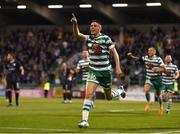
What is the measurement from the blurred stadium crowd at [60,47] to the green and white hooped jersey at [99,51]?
98.0 feet

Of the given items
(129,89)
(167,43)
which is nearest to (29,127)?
(129,89)

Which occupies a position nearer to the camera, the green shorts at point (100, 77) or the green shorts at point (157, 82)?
the green shorts at point (100, 77)

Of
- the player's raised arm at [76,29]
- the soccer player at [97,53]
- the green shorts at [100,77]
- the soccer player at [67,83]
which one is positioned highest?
the player's raised arm at [76,29]

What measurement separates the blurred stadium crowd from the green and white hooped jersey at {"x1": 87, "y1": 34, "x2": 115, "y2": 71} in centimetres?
2987

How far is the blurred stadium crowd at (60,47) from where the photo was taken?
46.9 m

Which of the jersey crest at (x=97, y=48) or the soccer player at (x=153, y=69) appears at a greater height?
the jersey crest at (x=97, y=48)

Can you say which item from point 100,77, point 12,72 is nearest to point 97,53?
point 100,77

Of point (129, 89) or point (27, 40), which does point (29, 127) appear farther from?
point (27, 40)

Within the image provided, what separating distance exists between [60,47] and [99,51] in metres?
38.1

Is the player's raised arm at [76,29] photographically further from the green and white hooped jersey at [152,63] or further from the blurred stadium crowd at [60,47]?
the blurred stadium crowd at [60,47]

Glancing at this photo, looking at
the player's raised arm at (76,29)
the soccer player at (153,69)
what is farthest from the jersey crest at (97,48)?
the soccer player at (153,69)

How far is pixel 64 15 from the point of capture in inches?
2238

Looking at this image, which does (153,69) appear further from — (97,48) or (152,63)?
(97,48)

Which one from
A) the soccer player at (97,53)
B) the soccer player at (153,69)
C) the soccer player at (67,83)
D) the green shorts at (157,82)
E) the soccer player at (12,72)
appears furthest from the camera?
the soccer player at (67,83)
